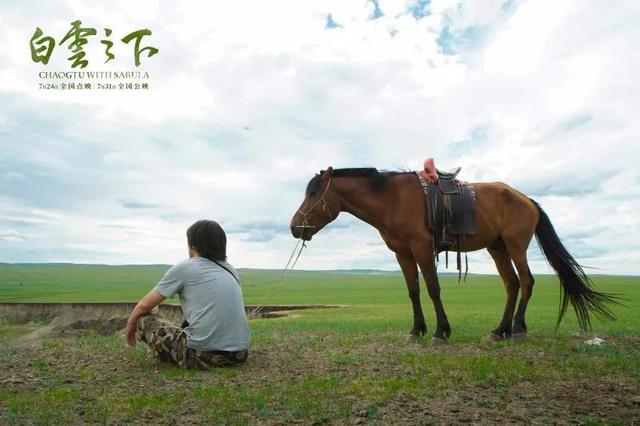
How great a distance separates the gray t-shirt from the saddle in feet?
12.8

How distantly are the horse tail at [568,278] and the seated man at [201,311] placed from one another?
6146mm

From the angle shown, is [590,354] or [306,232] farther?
[306,232]

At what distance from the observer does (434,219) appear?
878 centimetres

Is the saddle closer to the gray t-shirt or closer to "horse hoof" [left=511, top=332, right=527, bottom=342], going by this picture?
"horse hoof" [left=511, top=332, right=527, bottom=342]

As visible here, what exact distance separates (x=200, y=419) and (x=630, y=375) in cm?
479

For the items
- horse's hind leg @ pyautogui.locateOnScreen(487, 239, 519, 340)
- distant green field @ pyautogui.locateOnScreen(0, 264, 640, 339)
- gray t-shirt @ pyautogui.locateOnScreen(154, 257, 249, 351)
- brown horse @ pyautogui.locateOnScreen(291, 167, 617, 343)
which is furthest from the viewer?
distant green field @ pyautogui.locateOnScreen(0, 264, 640, 339)

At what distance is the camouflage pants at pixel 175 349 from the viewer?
633 centimetres

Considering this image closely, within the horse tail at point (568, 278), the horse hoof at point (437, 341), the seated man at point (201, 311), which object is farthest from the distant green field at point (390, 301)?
the seated man at point (201, 311)

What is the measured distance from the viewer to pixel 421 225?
874cm

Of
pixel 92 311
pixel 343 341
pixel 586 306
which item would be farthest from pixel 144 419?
pixel 92 311

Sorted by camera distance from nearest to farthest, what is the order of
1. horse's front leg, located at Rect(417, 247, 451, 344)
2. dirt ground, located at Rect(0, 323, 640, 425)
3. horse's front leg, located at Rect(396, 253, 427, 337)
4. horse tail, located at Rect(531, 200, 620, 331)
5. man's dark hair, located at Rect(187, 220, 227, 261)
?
dirt ground, located at Rect(0, 323, 640, 425) < man's dark hair, located at Rect(187, 220, 227, 261) < horse's front leg, located at Rect(417, 247, 451, 344) < horse's front leg, located at Rect(396, 253, 427, 337) < horse tail, located at Rect(531, 200, 620, 331)

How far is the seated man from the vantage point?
625 centimetres

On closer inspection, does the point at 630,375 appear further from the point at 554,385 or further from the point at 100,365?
the point at 100,365

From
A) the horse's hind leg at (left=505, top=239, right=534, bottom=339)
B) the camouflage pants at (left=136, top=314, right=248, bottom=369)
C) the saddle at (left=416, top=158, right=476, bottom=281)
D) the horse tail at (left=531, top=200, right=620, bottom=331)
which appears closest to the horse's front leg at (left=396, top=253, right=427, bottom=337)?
the saddle at (left=416, top=158, right=476, bottom=281)
